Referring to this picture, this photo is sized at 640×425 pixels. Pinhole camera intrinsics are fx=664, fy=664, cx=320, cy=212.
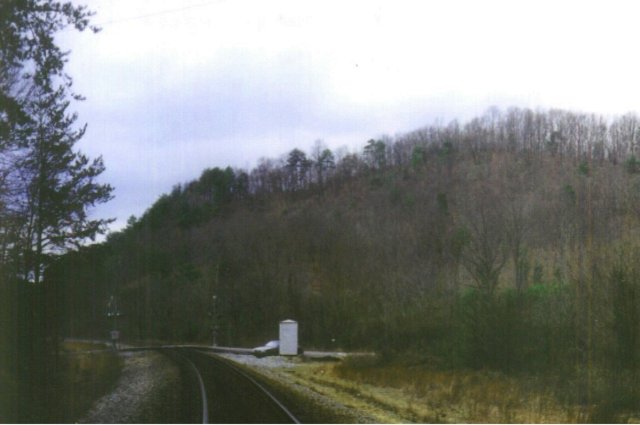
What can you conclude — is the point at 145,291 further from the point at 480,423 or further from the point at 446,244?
the point at 480,423

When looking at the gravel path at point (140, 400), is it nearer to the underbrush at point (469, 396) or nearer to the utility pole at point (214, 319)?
the underbrush at point (469, 396)

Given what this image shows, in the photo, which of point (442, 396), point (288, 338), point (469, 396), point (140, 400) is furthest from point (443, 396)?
point (288, 338)

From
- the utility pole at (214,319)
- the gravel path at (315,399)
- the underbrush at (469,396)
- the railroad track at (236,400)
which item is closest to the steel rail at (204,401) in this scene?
the railroad track at (236,400)

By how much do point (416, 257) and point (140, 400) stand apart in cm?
4977

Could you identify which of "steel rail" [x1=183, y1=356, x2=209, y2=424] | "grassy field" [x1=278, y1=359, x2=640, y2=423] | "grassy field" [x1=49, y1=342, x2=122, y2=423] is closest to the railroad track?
"steel rail" [x1=183, y1=356, x2=209, y2=424]

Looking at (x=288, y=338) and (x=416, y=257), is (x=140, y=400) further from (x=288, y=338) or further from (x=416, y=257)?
(x=416, y=257)

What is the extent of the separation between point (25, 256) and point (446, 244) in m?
50.7

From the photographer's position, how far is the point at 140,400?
63.3ft

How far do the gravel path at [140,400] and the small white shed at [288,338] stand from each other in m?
10.1

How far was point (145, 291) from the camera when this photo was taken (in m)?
78.6

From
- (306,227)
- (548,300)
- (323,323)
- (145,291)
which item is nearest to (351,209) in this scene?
(306,227)

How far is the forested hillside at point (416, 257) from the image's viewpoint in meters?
24.4

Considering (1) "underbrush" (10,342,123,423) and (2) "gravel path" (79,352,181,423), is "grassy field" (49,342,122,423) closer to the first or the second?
(1) "underbrush" (10,342,123,423)

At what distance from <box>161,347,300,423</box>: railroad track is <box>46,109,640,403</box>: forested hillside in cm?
636
